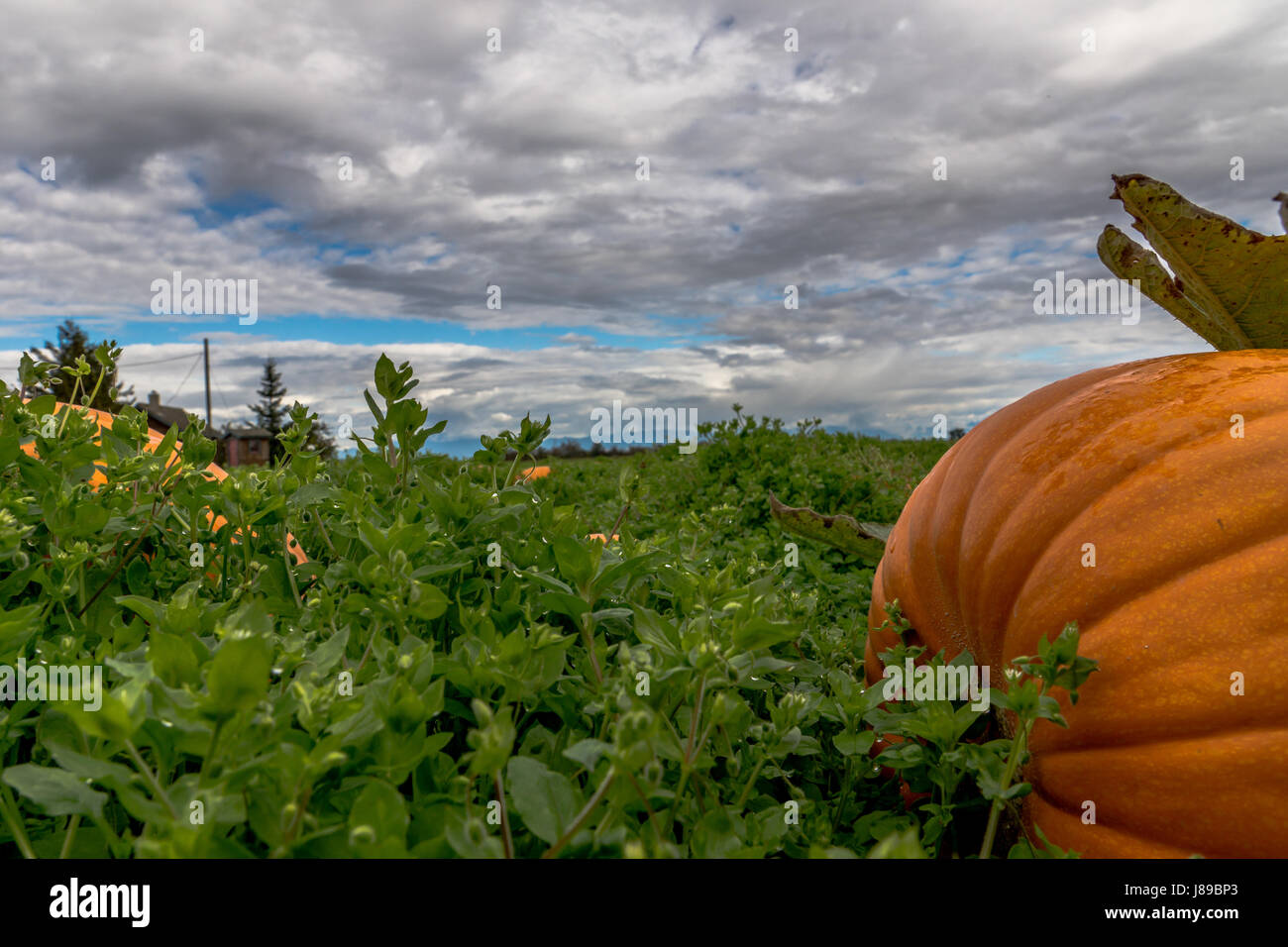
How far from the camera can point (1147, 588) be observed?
5.11 ft

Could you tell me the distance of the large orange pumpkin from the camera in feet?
4.60

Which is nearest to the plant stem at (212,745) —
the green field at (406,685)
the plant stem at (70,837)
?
the green field at (406,685)

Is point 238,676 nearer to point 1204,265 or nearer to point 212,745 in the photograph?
point 212,745

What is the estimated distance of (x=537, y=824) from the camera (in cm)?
99

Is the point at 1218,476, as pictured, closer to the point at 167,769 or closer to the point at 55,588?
the point at 167,769

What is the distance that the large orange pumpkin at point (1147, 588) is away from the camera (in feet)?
4.60
